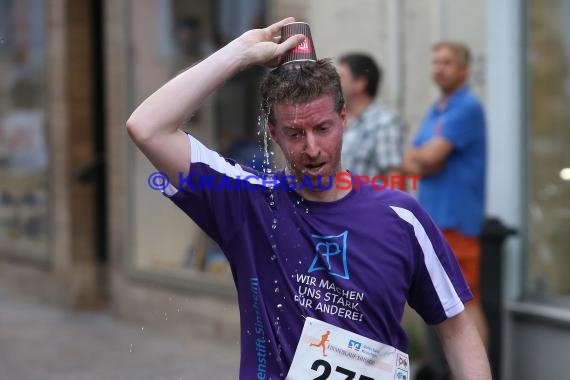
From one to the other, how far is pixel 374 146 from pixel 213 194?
297 centimetres

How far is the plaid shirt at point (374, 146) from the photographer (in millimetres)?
5582

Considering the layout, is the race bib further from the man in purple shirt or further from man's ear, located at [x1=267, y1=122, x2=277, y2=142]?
man's ear, located at [x1=267, y1=122, x2=277, y2=142]

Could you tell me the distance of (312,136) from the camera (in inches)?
105

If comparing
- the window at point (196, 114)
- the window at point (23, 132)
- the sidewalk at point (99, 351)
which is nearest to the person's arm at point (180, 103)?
the sidewalk at point (99, 351)

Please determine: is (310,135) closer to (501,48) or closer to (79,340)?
(501,48)

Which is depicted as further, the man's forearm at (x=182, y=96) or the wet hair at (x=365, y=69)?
the wet hair at (x=365, y=69)

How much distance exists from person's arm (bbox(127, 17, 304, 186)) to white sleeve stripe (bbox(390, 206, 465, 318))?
556 mm

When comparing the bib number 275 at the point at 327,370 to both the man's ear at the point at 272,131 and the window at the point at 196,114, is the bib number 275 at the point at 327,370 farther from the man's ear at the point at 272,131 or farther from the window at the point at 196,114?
the window at the point at 196,114

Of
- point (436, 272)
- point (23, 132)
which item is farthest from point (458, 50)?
point (23, 132)

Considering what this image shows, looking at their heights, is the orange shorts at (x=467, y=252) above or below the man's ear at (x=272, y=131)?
below

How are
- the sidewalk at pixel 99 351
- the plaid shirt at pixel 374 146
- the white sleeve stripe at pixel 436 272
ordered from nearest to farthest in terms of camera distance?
the white sleeve stripe at pixel 436 272 → the plaid shirt at pixel 374 146 → the sidewalk at pixel 99 351

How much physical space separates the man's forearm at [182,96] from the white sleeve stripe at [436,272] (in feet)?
1.90

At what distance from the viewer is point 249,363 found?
274 centimetres

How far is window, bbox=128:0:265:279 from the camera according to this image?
8.61 m
